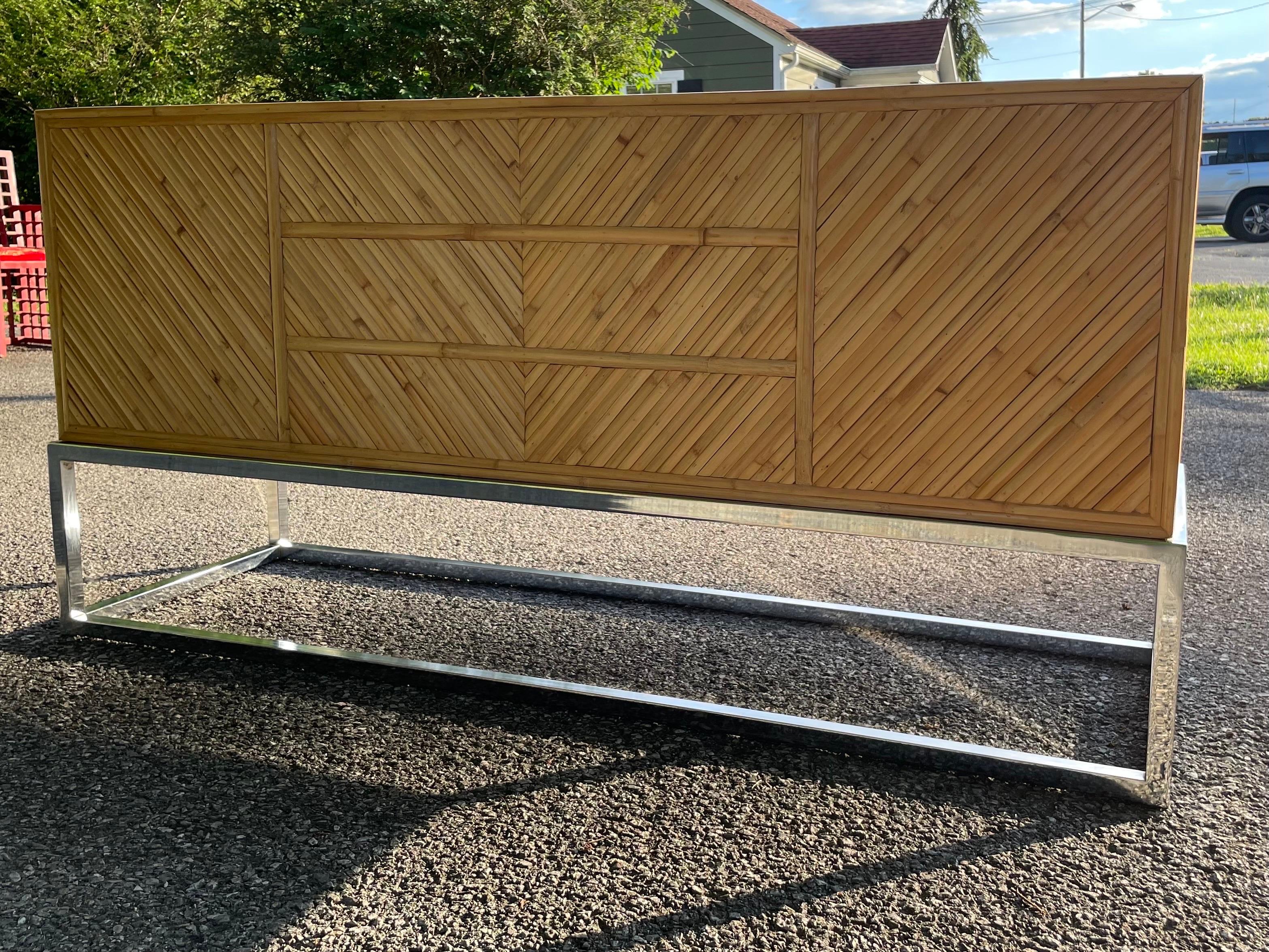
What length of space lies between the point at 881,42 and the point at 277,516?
2245 centimetres

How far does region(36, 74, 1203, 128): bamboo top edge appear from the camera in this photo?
9.81 ft

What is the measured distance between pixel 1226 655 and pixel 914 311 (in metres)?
1.88

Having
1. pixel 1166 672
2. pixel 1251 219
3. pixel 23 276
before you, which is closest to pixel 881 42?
pixel 1251 219

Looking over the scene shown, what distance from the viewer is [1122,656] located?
4.21 meters

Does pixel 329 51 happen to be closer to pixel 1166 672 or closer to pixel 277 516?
pixel 277 516

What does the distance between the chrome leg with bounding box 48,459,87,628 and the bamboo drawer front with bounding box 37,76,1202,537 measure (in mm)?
148

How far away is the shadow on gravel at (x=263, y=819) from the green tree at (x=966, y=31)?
37.5 m

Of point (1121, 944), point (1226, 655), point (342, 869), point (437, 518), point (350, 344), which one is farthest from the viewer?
point (437, 518)

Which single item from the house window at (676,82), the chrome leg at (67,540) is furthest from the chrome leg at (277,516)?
the house window at (676,82)

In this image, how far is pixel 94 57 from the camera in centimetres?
1683

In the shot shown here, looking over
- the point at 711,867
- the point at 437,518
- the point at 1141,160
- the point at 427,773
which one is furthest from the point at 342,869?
the point at 437,518

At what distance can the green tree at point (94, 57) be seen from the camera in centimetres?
1631

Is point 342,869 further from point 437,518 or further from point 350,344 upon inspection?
point 437,518

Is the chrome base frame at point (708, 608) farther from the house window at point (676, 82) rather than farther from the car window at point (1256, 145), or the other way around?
the car window at point (1256, 145)
